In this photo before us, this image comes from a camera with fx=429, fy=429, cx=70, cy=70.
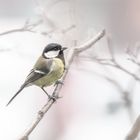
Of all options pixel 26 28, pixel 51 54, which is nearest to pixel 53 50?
pixel 51 54

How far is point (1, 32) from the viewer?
0.97m

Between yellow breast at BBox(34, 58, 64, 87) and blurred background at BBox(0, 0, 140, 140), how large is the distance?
4.8 inches

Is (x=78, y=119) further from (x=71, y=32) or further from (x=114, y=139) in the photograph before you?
(x=71, y=32)

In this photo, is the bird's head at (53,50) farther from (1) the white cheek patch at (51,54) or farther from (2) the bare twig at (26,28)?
(2) the bare twig at (26,28)

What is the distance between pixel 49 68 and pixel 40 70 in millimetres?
16

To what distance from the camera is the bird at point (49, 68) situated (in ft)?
2.44

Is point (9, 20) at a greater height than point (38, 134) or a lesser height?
greater

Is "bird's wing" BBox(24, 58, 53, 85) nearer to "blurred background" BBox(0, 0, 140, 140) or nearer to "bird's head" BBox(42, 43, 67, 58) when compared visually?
"bird's head" BBox(42, 43, 67, 58)

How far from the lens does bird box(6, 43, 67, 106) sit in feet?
2.44

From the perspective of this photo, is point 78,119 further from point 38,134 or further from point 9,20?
point 9,20

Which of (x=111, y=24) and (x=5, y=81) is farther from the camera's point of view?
(x=111, y=24)

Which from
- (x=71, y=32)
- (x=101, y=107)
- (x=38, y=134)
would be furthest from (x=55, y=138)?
(x=71, y=32)

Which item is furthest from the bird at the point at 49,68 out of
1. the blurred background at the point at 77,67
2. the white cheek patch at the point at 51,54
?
the blurred background at the point at 77,67

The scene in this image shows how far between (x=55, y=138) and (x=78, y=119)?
0.24ft
